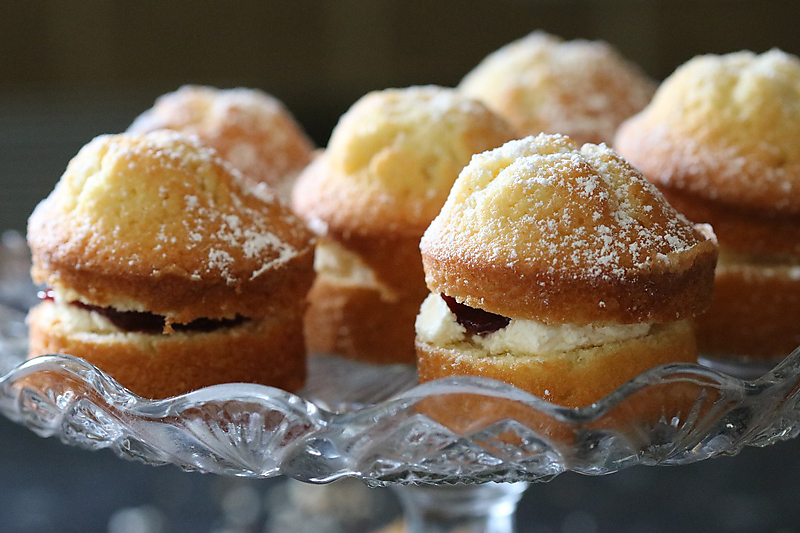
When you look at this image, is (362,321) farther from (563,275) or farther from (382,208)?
(563,275)

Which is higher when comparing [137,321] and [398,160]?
[398,160]

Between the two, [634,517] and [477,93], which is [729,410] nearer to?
[477,93]

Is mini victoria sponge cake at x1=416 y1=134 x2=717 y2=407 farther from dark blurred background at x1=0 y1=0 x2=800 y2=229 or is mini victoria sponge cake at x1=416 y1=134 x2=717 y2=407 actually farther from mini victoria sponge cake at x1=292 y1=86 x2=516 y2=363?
dark blurred background at x1=0 y1=0 x2=800 y2=229

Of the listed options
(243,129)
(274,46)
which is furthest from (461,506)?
(274,46)

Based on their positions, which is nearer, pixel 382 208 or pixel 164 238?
pixel 164 238

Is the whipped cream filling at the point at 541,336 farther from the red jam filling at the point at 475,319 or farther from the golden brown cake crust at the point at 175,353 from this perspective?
the golden brown cake crust at the point at 175,353

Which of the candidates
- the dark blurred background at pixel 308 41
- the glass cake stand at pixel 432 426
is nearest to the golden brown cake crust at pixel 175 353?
the glass cake stand at pixel 432 426

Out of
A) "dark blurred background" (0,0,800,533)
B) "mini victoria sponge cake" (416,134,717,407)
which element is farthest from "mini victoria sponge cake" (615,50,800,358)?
"dark blurred background" (0,0,800,533)
